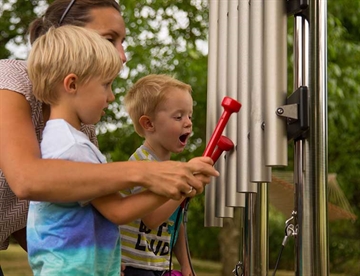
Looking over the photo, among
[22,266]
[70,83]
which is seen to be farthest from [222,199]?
[22,266]

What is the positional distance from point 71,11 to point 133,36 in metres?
4.98

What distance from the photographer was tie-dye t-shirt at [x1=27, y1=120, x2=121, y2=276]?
1493mm

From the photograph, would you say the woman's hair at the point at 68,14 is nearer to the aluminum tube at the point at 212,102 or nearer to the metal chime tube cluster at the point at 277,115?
the aluminum tube at the point at 212,102

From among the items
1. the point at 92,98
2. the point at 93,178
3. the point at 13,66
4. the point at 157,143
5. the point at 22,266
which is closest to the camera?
the point at 93,178

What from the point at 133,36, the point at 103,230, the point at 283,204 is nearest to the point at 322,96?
the point at 103,230

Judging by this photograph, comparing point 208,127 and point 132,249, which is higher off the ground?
point 208,127

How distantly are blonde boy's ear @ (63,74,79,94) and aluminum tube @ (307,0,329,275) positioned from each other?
1.57 feet

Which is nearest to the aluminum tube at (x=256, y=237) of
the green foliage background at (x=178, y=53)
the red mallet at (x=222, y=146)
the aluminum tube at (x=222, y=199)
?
the aluminum tube at (x=222, y=199)

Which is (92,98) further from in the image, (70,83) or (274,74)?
(274,74)

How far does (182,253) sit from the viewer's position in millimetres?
2240

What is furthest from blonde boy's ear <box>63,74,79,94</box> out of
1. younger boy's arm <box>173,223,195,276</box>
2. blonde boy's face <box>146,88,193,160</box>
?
younger boy's arm <box>173,223,195,276</box>

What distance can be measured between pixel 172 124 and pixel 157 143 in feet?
0.23

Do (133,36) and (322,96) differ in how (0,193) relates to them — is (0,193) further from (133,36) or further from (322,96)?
(133,36)

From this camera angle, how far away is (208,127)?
1.88 meters
